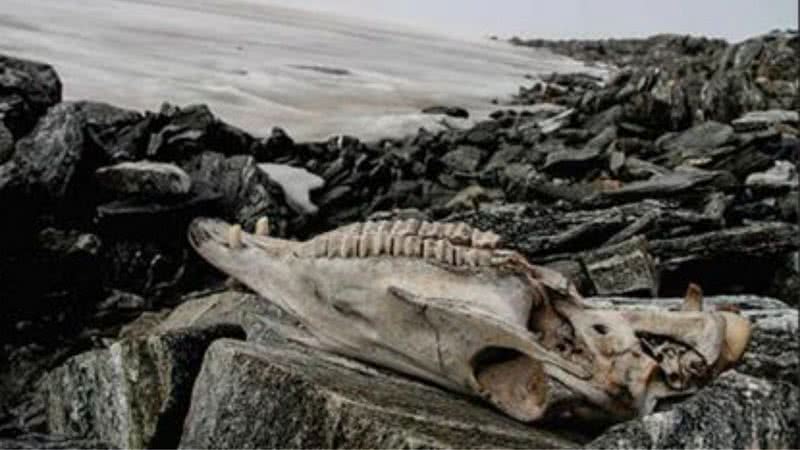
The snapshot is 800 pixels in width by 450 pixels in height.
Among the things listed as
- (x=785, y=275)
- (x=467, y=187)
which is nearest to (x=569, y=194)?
(x=467, y=187)

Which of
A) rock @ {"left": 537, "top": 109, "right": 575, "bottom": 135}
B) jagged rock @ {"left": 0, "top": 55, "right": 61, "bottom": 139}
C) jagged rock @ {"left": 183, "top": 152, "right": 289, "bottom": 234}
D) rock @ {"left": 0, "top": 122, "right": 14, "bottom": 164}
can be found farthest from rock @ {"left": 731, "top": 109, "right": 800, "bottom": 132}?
rock @ {"left": 0, "top": 122, "right": 14, "bottom": 164}

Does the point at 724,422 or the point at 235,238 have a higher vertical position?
the point at 724,422

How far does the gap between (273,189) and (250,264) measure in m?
6.14

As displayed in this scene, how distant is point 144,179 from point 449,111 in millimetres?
10877

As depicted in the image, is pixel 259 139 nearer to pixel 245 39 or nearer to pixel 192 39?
pixel 192 39

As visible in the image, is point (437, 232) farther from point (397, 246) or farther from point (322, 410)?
point (322, 410)

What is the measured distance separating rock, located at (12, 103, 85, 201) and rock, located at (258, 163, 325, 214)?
2361mm

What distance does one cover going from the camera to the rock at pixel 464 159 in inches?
466

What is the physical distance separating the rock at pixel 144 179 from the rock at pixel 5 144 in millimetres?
800

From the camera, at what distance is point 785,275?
5.73 m

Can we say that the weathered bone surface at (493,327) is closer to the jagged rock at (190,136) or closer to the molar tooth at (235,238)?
the molar tooth at (235,238)

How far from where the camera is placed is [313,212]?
955 cm

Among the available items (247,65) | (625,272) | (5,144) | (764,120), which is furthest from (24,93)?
(247,65)

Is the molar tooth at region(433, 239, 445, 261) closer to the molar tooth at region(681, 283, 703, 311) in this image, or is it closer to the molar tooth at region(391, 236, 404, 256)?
the molar tooth at region(391, 236, 404, 256)
